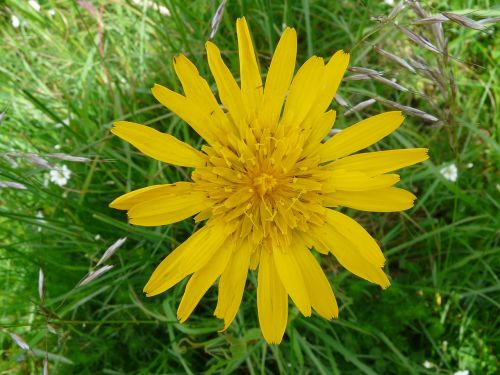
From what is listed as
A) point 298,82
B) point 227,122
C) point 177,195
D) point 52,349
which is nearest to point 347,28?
point 298,82

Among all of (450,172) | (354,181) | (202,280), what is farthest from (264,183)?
(450,172)

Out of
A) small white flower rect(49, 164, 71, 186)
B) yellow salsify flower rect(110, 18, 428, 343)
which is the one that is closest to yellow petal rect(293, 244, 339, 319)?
yellow salsify flower rect(110, 18, 428, 343)

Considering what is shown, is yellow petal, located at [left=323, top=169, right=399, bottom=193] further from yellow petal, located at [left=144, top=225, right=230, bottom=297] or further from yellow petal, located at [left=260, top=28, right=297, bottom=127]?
yellow petal, located at [left=144, top=225, right=230, bottom=297]

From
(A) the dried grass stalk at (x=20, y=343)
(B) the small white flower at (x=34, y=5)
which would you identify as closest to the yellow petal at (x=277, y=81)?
(A) the dried grass stalk at (x=20, y=343)

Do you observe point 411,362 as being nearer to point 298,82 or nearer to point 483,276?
point 483,276

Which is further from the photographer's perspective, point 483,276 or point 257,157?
point 483,276

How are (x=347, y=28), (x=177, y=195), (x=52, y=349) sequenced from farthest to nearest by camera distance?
(x=347, y=28) → (x=52, y=349) → (x=177, y=195)
